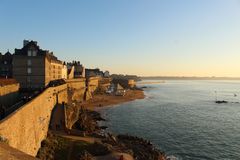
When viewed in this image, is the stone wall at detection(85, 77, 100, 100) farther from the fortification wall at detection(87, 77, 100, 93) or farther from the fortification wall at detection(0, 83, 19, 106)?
the fortification wall at detection(0, 83, 19, 106)

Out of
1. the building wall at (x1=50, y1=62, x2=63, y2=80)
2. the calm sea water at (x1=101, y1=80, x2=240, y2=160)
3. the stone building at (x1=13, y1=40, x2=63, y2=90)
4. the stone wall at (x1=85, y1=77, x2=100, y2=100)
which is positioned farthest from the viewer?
the stone wall at (x1=85, y1=77, x2=100, y2=100)

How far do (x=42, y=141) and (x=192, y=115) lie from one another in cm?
5483

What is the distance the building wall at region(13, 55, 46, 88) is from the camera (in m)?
65.4

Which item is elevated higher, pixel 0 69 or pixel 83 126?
pixel 0 69

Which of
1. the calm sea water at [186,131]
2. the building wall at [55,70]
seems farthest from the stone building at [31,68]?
the calm sea water at [186,131]

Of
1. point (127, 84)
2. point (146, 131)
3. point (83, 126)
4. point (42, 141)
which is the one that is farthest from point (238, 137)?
point (127, 84)

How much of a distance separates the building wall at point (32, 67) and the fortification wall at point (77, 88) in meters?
16.2

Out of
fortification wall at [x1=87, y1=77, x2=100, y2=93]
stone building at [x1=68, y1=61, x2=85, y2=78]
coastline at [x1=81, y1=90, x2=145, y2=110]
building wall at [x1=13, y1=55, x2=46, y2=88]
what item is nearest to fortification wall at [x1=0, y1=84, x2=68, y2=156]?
building wall at [x1=13, y1=55, x2=46, y2=88]

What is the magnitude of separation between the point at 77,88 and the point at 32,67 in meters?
27.9

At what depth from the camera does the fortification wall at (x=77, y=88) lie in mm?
83363

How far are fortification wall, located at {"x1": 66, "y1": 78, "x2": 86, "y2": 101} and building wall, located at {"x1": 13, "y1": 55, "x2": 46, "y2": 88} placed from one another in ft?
53.2

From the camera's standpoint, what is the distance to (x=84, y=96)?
100312 mm

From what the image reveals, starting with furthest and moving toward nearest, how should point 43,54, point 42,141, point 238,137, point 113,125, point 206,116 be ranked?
1. point 206,116
2. point 43,54
3. point 113,125
4. point 238,137
5. point 42,141

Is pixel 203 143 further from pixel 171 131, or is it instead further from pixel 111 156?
pixel 111 156
